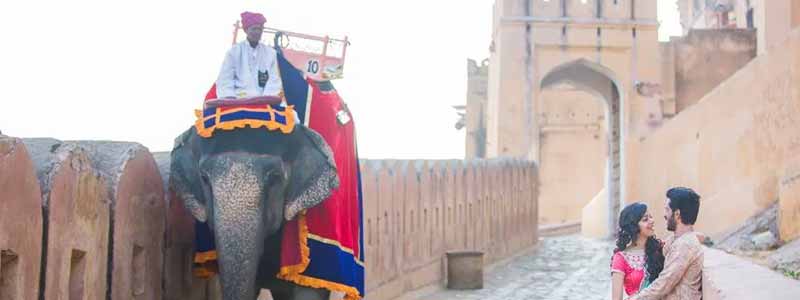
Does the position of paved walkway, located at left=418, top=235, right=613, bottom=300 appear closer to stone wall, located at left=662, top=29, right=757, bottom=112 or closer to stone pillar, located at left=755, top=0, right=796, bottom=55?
stone wall, located at left=662, top=29, right=757, bottom=112

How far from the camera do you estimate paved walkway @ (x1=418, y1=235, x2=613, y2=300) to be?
1168cm

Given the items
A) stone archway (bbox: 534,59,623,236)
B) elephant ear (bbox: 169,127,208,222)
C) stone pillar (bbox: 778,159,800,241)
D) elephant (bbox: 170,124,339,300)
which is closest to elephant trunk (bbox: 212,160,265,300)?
elephant (bbox: 170,124,339,300)

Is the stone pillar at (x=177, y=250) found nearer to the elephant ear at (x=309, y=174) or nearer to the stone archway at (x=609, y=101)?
the elephant ear at (x=309, y=174)

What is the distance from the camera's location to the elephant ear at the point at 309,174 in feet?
15.6

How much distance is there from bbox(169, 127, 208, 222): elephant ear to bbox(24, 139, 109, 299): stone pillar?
547mm

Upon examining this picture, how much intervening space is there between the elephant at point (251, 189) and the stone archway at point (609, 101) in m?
18.6

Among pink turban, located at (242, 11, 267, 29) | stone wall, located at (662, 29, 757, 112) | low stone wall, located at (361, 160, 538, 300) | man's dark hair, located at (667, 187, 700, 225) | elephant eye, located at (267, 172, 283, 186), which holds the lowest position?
low stone wall, located at (361, 160, 538, 300)

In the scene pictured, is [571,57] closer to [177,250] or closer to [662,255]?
[662,255]

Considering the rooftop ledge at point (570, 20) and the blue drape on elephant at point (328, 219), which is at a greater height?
the rooftop ledge at point (570, 20)

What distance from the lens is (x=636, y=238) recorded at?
4.79 m

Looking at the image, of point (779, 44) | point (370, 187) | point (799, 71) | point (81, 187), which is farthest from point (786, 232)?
point (81, 187)

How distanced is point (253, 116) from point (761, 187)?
912cm

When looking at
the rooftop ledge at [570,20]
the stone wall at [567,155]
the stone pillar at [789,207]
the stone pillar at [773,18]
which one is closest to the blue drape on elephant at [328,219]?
the stone pillar at [789,207]

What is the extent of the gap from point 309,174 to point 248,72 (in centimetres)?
66
